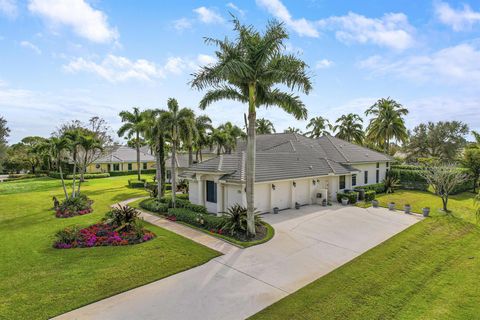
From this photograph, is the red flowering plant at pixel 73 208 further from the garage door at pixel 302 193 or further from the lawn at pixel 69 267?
the garage door at pixel 302 193

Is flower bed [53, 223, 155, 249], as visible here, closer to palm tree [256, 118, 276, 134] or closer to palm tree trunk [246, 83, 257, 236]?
palm tree trunk [246, 83, 257, 236]

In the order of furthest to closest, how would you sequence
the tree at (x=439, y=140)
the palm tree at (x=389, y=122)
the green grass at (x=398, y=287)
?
the tree at (x=439, y=140) < the palm tree at (x=389, y=122) < the green grass at (x=398, y=287)

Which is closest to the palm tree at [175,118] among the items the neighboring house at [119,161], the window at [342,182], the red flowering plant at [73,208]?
the red flowering plant at [73,208]

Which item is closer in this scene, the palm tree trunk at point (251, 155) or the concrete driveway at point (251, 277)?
the concrete driveway at point (251, 277)

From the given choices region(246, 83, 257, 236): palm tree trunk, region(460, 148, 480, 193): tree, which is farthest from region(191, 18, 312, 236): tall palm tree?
region(460, 148, 480, 193): tree

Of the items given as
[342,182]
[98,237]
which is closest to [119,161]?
[98,237]

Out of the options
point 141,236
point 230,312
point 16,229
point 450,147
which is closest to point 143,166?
point 16,229
